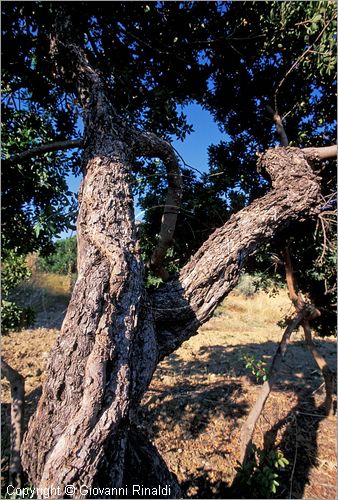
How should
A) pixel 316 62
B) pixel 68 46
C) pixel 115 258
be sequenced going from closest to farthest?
pixel 115 258 < pixel 68 46 < pixel 316 62

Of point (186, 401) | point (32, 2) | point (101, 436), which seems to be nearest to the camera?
point (101, 436)

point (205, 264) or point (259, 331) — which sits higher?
point (205, 264)

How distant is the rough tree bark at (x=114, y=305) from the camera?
4.16 ft

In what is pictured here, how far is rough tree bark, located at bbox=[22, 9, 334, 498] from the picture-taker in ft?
4.16

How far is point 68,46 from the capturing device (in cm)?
223

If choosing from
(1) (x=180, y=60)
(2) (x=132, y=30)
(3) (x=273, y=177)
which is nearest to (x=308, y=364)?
(3) (x=273, y=177)

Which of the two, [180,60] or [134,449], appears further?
[180,60]

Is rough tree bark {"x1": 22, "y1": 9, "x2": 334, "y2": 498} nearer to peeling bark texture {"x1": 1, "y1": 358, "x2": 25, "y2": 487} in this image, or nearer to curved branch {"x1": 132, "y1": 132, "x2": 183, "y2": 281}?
curved branch {"x1": 132, "y1": 132, "x2": 183, "y2": 281}

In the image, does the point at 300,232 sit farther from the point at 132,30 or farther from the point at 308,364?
the point at 308,364

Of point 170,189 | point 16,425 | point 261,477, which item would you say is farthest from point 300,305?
point 16,425

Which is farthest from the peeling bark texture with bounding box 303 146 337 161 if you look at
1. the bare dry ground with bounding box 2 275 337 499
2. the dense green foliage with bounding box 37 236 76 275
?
the dense green foliage with bounding box 37 236 76 275

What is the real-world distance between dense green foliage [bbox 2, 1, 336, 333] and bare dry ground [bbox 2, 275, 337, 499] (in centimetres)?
229

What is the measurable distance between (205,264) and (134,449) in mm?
1208

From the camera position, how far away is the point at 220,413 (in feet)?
14.3
